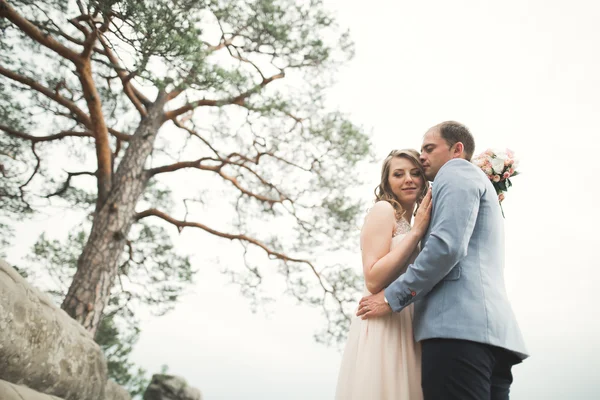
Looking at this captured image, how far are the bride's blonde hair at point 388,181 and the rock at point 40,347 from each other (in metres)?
2.04

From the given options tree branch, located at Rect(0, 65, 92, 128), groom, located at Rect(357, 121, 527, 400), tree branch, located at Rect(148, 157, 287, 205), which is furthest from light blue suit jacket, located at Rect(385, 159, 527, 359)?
tree branch, located at Rect(0, 65, 92, 128)

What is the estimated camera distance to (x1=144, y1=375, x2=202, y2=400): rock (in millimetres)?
8672

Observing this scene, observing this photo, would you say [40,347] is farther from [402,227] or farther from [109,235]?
A: [109,235]

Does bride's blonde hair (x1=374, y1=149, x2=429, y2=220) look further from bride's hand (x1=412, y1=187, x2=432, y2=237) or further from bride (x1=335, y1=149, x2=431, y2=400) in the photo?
bride's hand (x1=412, y1=187, x2=432, y2=237)

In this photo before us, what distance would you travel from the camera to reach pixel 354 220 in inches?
215

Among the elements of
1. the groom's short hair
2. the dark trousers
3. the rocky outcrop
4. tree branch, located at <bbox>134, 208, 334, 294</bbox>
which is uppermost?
tree branch, located at <bbox>134, 208, 334, 294</bbox>

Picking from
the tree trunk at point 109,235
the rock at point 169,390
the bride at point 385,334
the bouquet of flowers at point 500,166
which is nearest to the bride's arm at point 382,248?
the bride at point 385,334

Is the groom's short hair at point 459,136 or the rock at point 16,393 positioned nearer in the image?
the groom's short hair at point 459,136

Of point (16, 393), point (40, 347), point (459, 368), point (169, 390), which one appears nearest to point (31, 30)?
point (40, 347)

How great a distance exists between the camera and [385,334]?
150cm

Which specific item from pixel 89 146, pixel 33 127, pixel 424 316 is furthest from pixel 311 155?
pixel 424 316

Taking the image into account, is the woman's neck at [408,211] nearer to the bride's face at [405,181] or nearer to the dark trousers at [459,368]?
the bride's face at [405,181]

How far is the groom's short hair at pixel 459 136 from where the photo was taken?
174cm

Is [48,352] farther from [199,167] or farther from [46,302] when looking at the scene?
[199,167]
